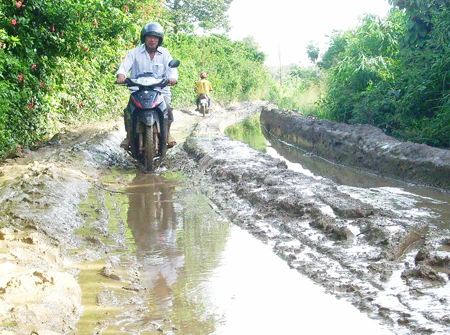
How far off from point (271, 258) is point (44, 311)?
205 centimetres

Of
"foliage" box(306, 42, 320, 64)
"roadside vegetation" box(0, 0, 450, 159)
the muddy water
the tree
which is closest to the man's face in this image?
"roadside vegetation" box(0, 0, 450, 159)

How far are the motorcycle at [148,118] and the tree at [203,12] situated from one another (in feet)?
100

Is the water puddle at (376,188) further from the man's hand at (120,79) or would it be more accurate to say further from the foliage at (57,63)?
the foliage at (57,63)

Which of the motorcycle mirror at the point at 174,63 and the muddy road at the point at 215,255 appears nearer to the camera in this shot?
the muddy road at the point at 215,255

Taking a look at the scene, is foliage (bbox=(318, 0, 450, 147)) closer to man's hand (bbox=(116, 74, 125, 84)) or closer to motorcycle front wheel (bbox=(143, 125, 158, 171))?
motorcycle front wheel (bbox=(143, 125, 158, 171))

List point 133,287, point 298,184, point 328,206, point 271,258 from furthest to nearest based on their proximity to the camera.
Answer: point 298,184
point 328,206
point 271,258
point 133,287

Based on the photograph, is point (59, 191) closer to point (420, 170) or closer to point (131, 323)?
point (131, 323)

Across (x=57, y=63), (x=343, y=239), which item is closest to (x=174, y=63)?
(x=57, y=63)

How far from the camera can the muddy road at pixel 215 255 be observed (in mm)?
3438

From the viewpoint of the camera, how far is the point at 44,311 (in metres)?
3.23

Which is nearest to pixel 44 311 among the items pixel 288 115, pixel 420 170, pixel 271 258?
pixel 271 258

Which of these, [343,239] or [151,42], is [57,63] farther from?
[343,239]

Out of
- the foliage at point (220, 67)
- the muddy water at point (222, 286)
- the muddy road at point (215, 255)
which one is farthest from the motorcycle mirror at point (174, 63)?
the foliage at point (220, 67)

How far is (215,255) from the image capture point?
4.87 meters
